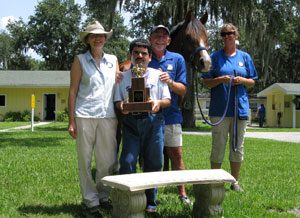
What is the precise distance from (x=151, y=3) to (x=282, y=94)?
1596 centimetres

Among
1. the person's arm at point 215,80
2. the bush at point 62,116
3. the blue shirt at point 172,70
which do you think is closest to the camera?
the blue shirt at point 172,70

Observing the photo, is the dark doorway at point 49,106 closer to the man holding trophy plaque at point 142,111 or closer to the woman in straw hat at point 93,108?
the woman in straw hat at point 93,108

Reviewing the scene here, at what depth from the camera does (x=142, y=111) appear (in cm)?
446

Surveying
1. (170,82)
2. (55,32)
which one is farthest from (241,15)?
(55,32)

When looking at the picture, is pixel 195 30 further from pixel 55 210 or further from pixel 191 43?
pixel 55 210

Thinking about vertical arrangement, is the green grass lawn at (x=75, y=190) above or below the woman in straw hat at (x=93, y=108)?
below

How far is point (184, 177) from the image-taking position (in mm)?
4340

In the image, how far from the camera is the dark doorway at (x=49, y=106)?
35375 mm

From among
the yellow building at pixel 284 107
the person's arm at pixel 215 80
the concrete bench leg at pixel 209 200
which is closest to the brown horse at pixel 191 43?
the person's arm at pixel 215 80

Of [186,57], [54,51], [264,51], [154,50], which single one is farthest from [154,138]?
[54,51]

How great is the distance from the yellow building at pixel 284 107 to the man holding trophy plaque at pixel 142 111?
29.6m

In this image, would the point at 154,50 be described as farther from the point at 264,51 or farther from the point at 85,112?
the point at 264,51

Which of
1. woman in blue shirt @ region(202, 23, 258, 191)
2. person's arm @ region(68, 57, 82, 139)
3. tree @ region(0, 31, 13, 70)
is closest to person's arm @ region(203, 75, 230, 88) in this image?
woman in blue shirt @ region(202, 23, 258, 191)

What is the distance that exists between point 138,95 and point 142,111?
16 centimetres
